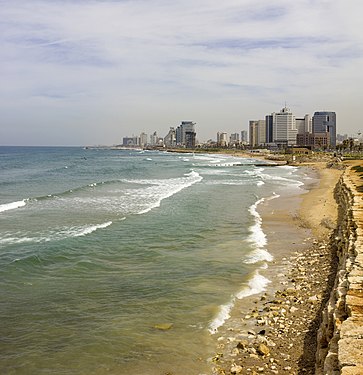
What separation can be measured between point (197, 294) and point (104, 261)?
4.32 m

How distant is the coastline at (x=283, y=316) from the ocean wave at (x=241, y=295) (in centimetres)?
15

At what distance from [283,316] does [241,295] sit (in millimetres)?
1809

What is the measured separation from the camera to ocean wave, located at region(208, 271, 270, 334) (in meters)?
9.64

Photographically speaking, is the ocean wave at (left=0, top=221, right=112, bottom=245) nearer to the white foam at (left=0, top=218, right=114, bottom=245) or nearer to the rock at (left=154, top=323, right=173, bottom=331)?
the white foam at (left=0, top=218, right=114, bottom=245)

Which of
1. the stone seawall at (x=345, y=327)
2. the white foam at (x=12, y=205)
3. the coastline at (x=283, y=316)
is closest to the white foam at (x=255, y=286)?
the coastline at (x=283, y=316)

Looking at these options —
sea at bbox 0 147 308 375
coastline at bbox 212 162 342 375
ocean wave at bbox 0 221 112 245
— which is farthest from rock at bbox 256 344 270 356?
ocean wave at bbox 0 221 112 245

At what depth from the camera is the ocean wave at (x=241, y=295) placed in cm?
964

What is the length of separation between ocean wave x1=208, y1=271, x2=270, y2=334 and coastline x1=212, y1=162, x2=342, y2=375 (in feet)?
0.48

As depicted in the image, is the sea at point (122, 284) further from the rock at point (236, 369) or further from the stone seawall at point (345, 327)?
the stone seawall at point (345, 327)

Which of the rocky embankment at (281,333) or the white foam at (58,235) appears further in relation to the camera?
the white foam at (58,235)

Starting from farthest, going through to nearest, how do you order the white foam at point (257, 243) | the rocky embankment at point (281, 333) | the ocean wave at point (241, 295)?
the white foam at point (257, 243), the ocean wave at point (241, 295), the rocky embankment at point (281, 333)

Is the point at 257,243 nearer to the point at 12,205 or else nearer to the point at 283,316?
the point at 283,316

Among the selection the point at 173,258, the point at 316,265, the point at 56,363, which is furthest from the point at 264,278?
the point at 56,363

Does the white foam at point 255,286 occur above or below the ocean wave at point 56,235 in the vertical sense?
below
